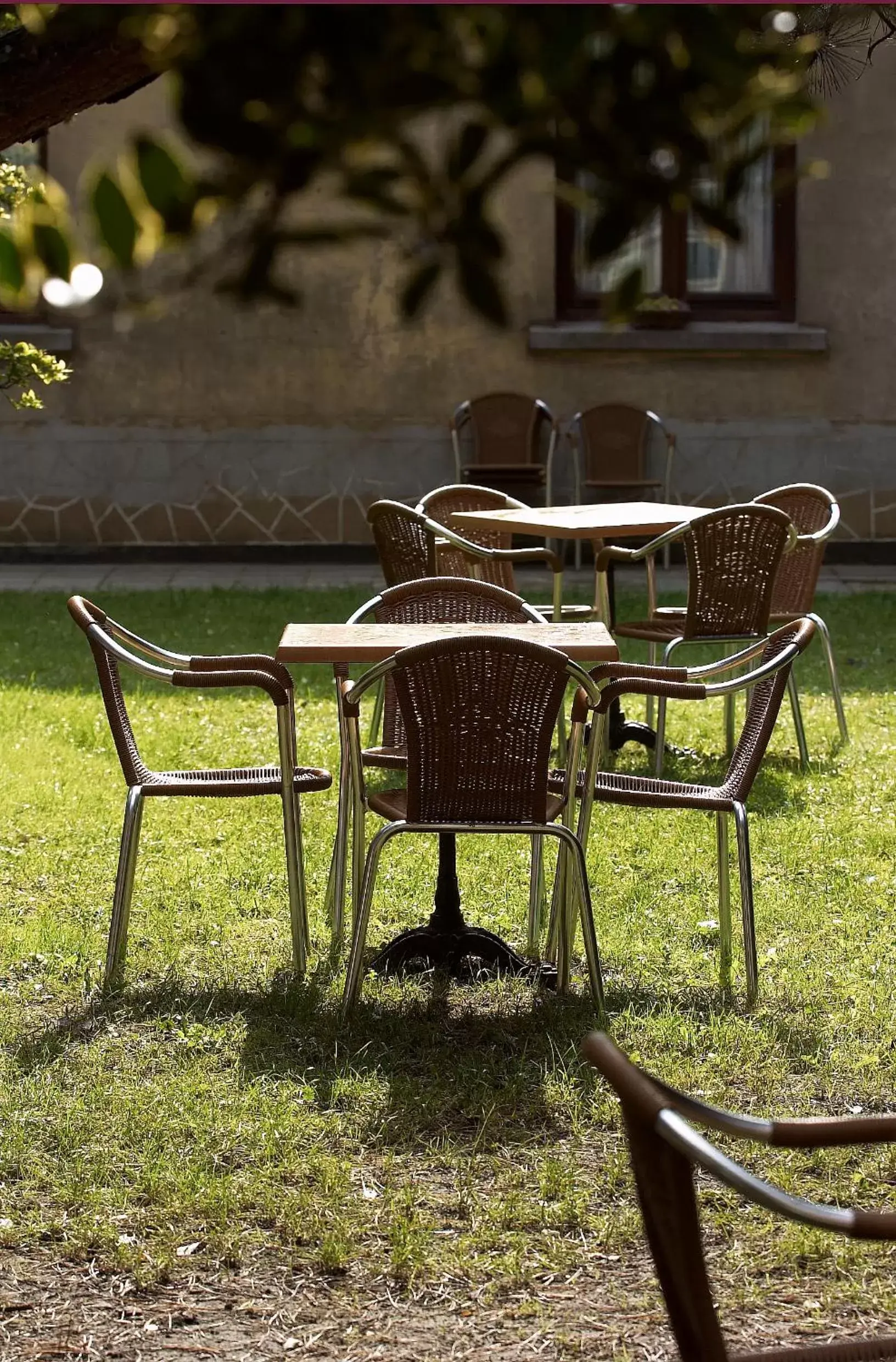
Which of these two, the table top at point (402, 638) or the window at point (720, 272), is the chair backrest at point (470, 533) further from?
the window at point (720, 272)

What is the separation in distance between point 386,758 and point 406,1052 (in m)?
1.02

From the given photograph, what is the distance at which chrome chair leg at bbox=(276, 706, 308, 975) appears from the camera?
4828 millimetres

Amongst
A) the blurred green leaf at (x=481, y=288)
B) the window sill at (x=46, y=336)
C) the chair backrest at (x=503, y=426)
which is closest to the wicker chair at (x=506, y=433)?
the chair backrest at (x=503, y=426)

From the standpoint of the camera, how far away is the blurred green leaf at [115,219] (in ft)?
3.54

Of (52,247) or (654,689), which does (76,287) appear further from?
(654,689)

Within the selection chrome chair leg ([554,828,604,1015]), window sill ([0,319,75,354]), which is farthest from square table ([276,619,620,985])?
window sill ([0,319,75,354])

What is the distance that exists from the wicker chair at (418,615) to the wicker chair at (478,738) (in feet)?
2.54

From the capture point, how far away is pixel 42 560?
14188 mm

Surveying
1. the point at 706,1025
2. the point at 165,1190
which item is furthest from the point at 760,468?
the point at 165,1190

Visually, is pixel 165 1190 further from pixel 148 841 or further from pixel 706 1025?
pixel 148 841

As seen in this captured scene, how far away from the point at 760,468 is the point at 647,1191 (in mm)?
12544

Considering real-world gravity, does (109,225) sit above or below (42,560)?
above

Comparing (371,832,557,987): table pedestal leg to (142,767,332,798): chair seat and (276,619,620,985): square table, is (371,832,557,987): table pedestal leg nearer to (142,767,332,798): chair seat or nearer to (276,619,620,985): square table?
(276,619,620,985): square table

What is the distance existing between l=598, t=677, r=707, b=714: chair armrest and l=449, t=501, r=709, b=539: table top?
2563 millimetres
